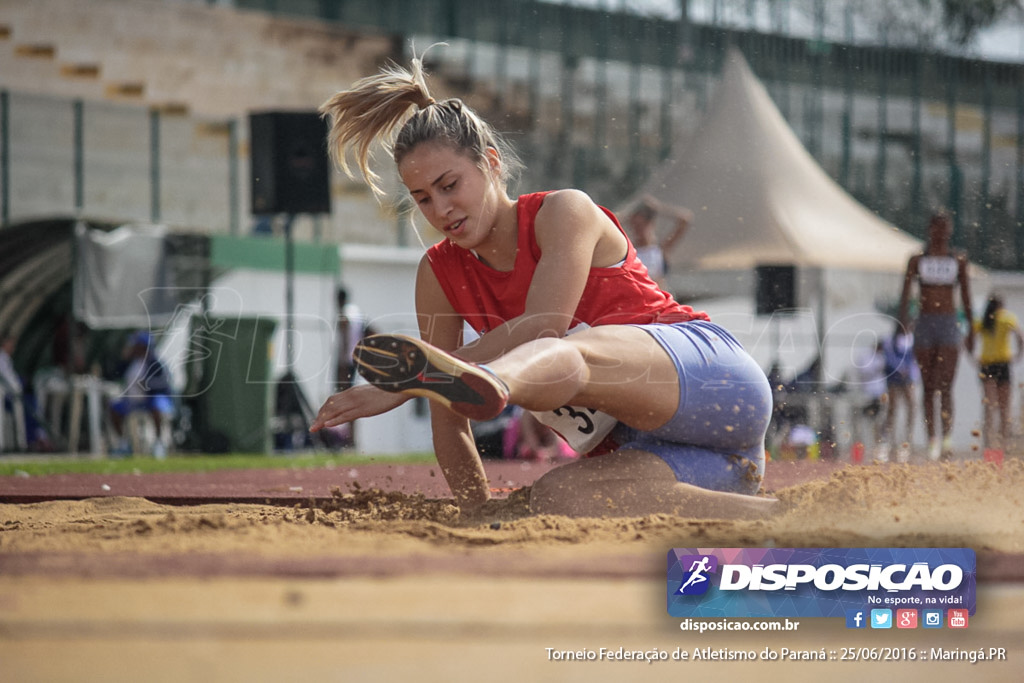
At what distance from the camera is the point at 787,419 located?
805 centimetres

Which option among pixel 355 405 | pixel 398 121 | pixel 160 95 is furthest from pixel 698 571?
pixel 160 95

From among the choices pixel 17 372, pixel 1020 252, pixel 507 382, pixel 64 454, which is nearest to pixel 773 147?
pixel 1020 252

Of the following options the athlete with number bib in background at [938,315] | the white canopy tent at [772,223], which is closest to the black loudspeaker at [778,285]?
the white canopy tent at [772,223]

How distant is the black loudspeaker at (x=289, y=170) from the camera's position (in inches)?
316

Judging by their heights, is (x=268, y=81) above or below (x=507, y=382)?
above

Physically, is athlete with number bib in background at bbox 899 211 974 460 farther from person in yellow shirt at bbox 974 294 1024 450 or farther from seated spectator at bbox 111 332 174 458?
seated spectator at bbox 111 332 174 458

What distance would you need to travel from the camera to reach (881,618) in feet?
5.52

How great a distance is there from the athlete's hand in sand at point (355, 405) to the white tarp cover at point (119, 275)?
7626 mm

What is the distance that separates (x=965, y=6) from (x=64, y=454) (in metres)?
7.57

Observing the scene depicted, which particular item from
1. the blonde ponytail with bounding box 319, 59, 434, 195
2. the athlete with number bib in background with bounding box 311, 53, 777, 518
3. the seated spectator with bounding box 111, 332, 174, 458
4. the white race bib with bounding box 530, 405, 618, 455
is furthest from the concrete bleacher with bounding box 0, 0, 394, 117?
the white race bib with bounding box 530, 405, 618, 455

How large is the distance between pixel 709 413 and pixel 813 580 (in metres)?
0.80

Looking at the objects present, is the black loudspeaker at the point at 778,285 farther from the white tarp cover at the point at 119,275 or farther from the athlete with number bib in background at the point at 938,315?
the white tarp cover at the point at 119,275

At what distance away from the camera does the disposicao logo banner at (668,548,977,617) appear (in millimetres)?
1678

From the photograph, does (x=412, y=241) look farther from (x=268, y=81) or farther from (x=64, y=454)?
(x=64, y=454)
